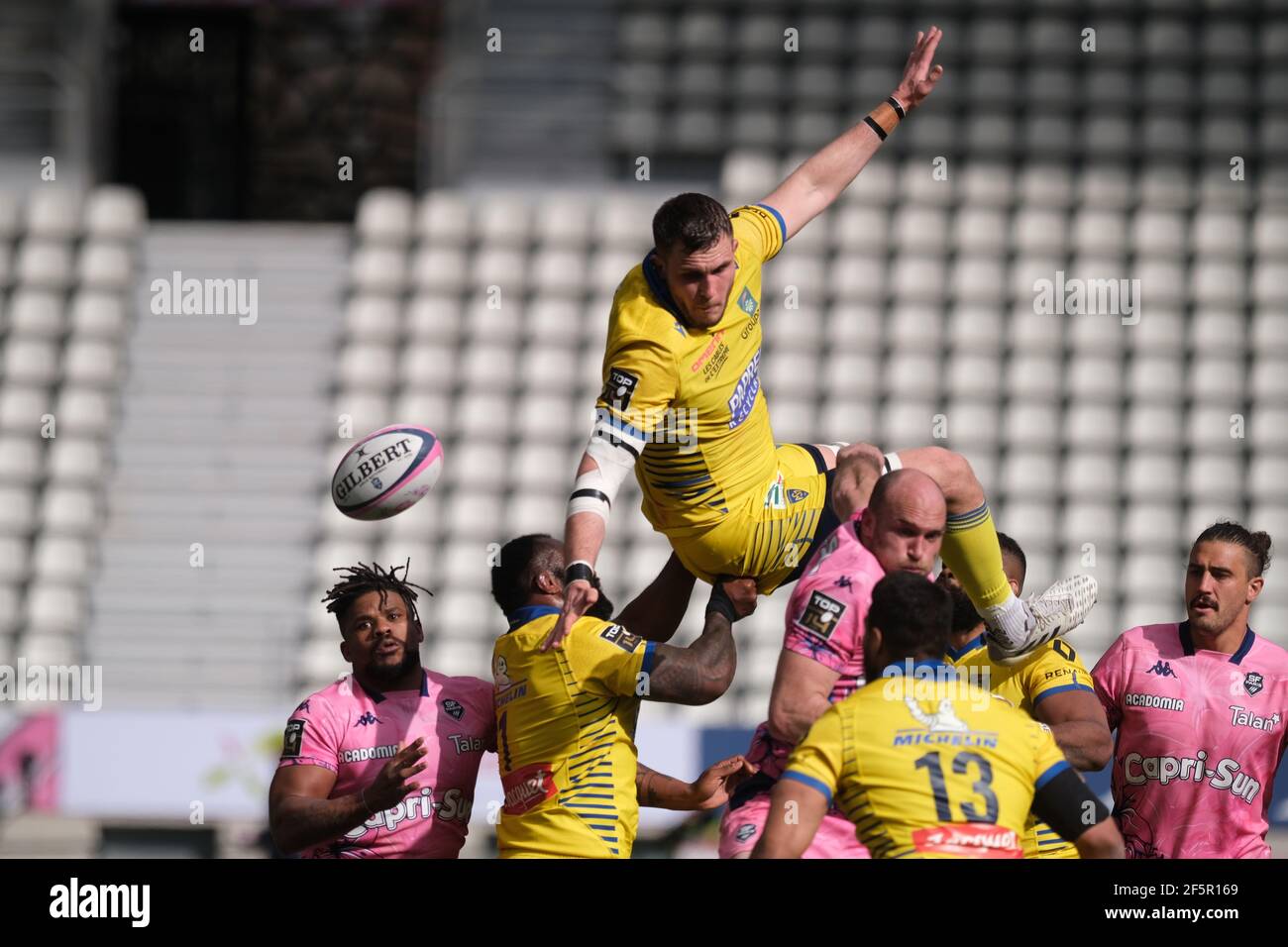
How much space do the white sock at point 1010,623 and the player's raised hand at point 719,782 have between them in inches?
38.4

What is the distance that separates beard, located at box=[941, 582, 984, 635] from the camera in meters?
6.03

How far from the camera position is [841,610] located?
505cm

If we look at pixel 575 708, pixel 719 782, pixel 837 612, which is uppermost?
pixel 837 612

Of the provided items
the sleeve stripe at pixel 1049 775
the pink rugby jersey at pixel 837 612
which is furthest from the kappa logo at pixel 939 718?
the pink rugby jersey at pixel 837 612

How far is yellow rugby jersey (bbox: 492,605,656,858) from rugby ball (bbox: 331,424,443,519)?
0.76m

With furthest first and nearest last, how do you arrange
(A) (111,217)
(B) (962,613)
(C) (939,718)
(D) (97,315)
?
1. (A) (111,217)
2. (D) (97,315)
3. (B) (962,613)
4. (C) (939,718)

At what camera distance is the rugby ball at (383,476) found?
19.9 feet

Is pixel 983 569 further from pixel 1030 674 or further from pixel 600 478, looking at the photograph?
pixel 600 478

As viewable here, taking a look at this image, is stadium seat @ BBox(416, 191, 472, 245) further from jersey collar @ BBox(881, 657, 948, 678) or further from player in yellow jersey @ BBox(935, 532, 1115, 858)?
jersey collar @ BBox(881, 657, 948, 678)

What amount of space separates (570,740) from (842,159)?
2269 mm

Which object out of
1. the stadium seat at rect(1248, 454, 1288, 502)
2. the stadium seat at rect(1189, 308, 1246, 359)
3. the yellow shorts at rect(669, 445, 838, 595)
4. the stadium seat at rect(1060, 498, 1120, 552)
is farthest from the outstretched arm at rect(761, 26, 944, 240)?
the stadium seat at rect(1189, 308, 1246, 359)

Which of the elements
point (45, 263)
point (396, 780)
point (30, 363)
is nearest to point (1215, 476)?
point (396, 780)

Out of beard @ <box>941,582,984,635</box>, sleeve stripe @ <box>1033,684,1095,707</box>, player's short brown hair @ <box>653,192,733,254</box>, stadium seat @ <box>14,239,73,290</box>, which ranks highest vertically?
stadium seat @ <box>14,239,73,290</box>
